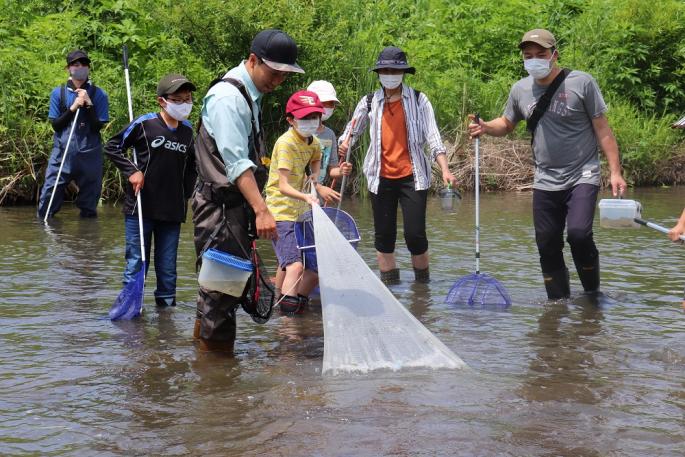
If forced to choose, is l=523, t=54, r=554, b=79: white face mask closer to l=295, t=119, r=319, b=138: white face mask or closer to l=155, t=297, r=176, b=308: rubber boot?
l=295, t=119, r=319, b=138: white face mask

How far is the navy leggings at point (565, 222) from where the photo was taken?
24.9 feet

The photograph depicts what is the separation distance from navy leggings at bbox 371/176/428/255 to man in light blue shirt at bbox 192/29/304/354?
289 cm

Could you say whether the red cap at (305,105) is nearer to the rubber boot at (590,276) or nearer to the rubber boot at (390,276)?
the rubber boot at (390,276)

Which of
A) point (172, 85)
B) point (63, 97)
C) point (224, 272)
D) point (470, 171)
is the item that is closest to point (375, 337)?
point (224, 272)

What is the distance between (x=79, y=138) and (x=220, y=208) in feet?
25.0

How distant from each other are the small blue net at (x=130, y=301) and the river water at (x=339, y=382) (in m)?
0.09

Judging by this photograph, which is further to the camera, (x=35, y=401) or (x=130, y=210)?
(x=130, y=210)

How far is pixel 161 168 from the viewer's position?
7.45 metres

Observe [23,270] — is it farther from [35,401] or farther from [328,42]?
[328,42]

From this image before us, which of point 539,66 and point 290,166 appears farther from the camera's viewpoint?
point 539,66

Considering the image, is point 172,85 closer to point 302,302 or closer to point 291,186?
A: point 291,186

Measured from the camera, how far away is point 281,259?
24.8ft

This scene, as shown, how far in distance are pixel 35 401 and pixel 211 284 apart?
116 cm

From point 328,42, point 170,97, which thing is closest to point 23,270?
point 170,97
